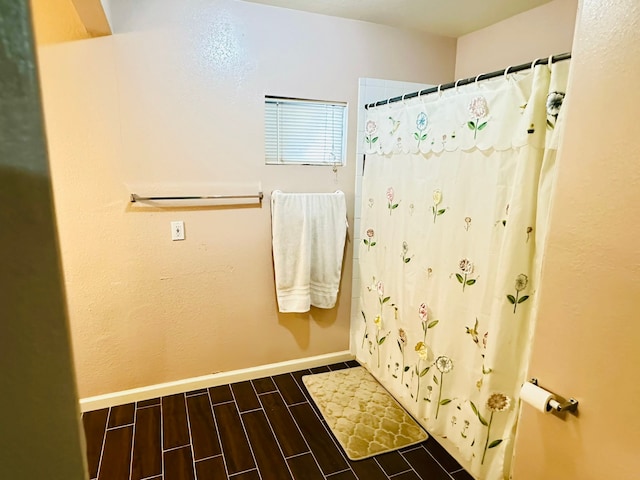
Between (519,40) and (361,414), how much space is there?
2403mm

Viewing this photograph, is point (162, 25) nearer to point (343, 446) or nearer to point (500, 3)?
point (500, 3)

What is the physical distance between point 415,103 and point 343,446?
1860 millimetres

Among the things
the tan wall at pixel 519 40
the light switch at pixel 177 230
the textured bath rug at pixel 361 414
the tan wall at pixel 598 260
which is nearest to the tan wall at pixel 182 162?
the light switch at pixel 177 230

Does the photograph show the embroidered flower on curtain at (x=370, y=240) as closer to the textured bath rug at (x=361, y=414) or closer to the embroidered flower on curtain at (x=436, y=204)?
the embroidered flower on curtain at (x=436, y=204)

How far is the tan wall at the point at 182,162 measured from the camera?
6.24ft

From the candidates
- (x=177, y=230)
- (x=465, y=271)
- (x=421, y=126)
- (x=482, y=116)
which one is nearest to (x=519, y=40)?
(x=421, y=126)

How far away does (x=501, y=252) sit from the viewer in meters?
1.46

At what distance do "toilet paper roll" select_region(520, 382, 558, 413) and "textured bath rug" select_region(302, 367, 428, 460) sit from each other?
3.80 ft

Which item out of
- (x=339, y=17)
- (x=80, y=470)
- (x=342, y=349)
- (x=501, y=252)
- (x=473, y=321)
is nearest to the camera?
(x=80, y=470)

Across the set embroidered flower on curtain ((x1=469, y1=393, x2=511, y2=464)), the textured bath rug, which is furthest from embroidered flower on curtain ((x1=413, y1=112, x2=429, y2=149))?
the textured bath rug

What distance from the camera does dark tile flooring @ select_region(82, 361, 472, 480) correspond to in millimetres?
1763

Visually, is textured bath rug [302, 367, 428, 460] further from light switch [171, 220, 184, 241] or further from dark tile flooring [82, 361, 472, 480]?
light switch [171, 220, 184, 241]

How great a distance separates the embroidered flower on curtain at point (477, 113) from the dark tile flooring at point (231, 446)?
63.5 inches

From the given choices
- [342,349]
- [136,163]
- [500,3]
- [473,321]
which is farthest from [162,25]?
[342,349]
